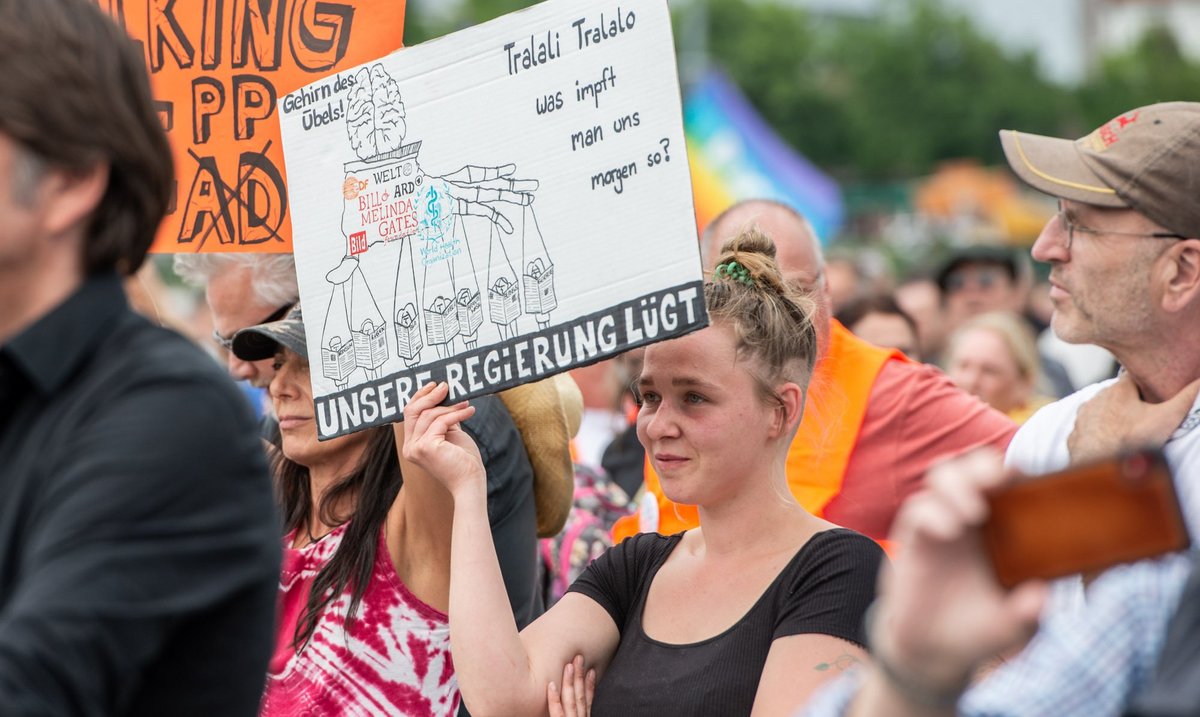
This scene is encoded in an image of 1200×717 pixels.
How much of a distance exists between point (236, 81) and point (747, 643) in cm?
173

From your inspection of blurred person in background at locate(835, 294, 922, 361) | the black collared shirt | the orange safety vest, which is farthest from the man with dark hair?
blurred person in background at locate(835, 294, 922, 361)

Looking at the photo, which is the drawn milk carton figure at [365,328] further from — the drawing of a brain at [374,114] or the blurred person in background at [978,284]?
the blurred person in background at [978,284]

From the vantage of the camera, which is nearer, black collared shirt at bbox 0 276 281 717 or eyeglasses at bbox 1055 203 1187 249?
black collared shirt at bbox 0 276 281 717

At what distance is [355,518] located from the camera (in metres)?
3.25

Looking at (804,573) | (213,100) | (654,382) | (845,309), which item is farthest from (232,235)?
(845,309)

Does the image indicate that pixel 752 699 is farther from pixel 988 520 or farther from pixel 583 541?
pixel 583 541

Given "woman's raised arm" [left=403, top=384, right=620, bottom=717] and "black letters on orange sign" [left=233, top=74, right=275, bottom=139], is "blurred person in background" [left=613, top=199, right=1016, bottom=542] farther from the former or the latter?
"black letters on orange sign" [left=233, top=74, right=275, bottom=139]

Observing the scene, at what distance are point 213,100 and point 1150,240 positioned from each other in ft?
6.79

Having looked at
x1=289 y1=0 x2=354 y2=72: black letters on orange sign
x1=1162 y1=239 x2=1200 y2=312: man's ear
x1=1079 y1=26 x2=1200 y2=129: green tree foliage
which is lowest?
x1=1162 y1=239 x2=1200 y2=312: man's ear

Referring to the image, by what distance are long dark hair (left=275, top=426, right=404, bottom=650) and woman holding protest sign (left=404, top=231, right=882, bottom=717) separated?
302mm

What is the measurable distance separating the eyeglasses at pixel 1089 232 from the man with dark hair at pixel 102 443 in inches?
75.7

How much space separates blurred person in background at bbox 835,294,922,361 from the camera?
599cm

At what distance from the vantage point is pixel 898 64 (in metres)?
70.8

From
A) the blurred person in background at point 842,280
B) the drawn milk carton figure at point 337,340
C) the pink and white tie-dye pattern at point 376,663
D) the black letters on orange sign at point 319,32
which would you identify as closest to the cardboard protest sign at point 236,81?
the black letters on orange sign at point 319,32
